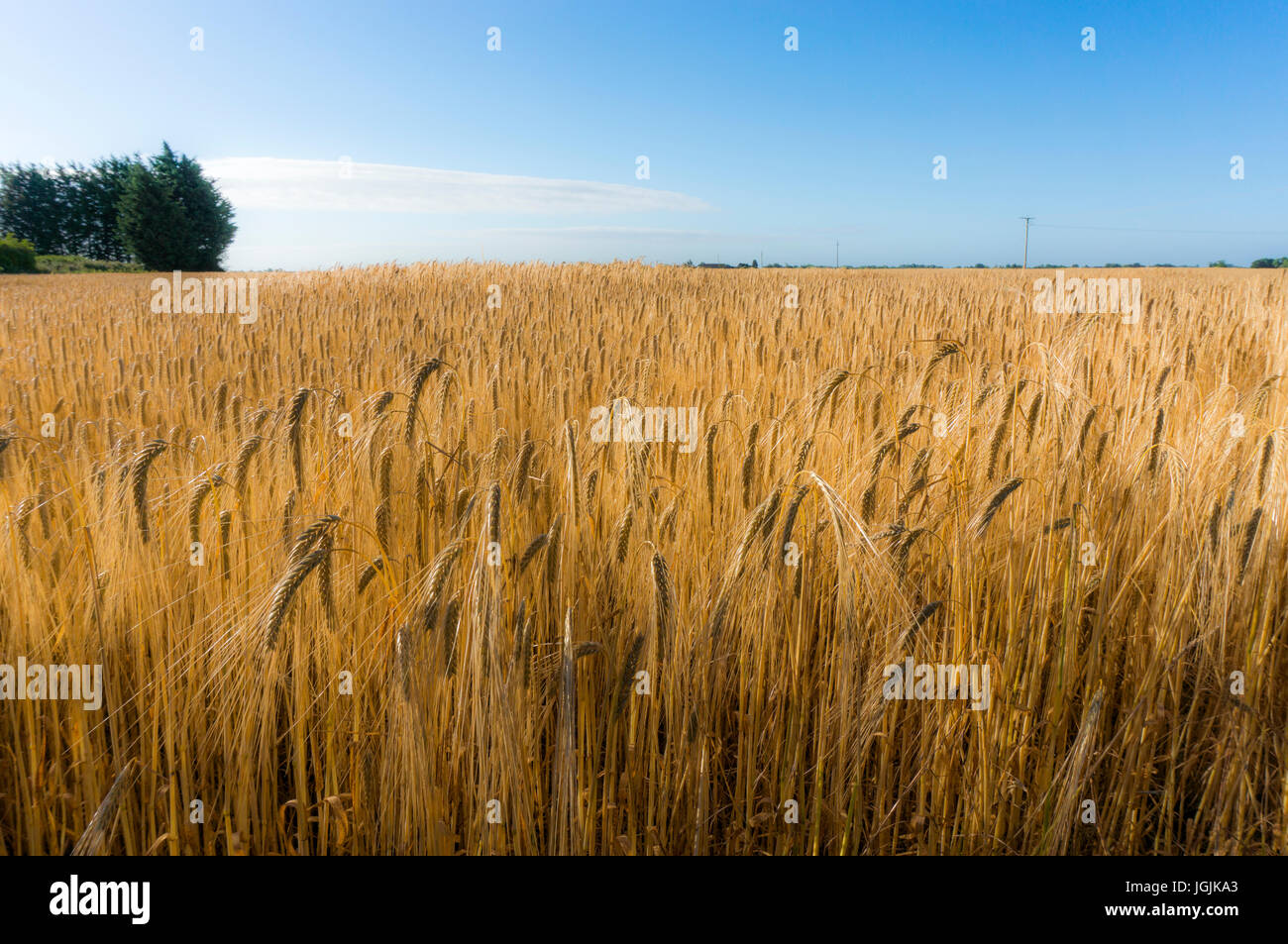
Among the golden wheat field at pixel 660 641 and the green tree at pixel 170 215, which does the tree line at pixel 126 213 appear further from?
the golden wheat field at pixel 660 641

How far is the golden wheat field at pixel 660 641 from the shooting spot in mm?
1099

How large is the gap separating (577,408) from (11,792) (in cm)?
226

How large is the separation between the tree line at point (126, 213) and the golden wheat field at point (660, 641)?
36.9m

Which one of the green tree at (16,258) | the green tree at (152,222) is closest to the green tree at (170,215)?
the green tree at (152,222)

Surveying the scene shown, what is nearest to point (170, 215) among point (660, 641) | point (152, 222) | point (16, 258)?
point (152, 222)

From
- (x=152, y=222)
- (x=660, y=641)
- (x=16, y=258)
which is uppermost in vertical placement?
(x=152, y=222)

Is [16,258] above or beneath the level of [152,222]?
beneath

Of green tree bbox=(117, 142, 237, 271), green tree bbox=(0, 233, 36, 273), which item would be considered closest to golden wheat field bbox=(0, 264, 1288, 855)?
green tree bbox=(117, 142, 237, 271)

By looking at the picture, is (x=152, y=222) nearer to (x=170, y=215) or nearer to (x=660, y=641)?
(x=170, y=215)

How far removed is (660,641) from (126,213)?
40962mm

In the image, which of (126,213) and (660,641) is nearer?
(660,641)

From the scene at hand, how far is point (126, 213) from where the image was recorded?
3141 cm

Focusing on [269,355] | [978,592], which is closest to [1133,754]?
[978,592]
